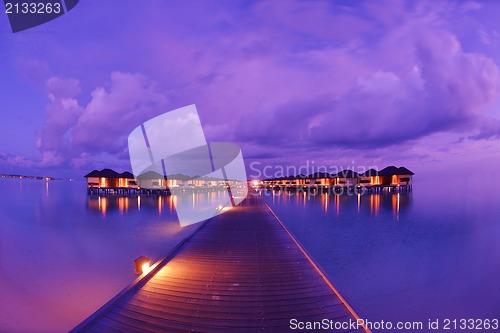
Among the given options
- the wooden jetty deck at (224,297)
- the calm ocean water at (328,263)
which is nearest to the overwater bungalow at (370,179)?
the calm ocean water at (328,263)

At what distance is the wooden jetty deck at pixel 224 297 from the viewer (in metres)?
3.88

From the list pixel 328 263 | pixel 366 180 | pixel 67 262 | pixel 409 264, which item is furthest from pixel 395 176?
pixel 67 262

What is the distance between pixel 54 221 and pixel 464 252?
23660 mm

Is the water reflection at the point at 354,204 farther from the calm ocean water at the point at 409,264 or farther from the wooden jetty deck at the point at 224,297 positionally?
the wooden jetty deck at the point at 224,297

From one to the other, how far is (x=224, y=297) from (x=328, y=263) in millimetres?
6903

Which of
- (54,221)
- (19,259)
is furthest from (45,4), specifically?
(54,221)

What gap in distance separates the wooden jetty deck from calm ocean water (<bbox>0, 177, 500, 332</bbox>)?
0.86 metres

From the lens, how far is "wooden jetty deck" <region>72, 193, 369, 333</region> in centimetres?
388

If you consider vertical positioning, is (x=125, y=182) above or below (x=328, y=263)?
above

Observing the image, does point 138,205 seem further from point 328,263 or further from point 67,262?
point 328,263

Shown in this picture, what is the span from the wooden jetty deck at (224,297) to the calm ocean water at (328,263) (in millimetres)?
864

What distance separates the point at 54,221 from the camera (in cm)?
2062

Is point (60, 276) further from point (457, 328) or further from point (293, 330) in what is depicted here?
point (457, 328)

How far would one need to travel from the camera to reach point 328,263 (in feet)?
35.1
